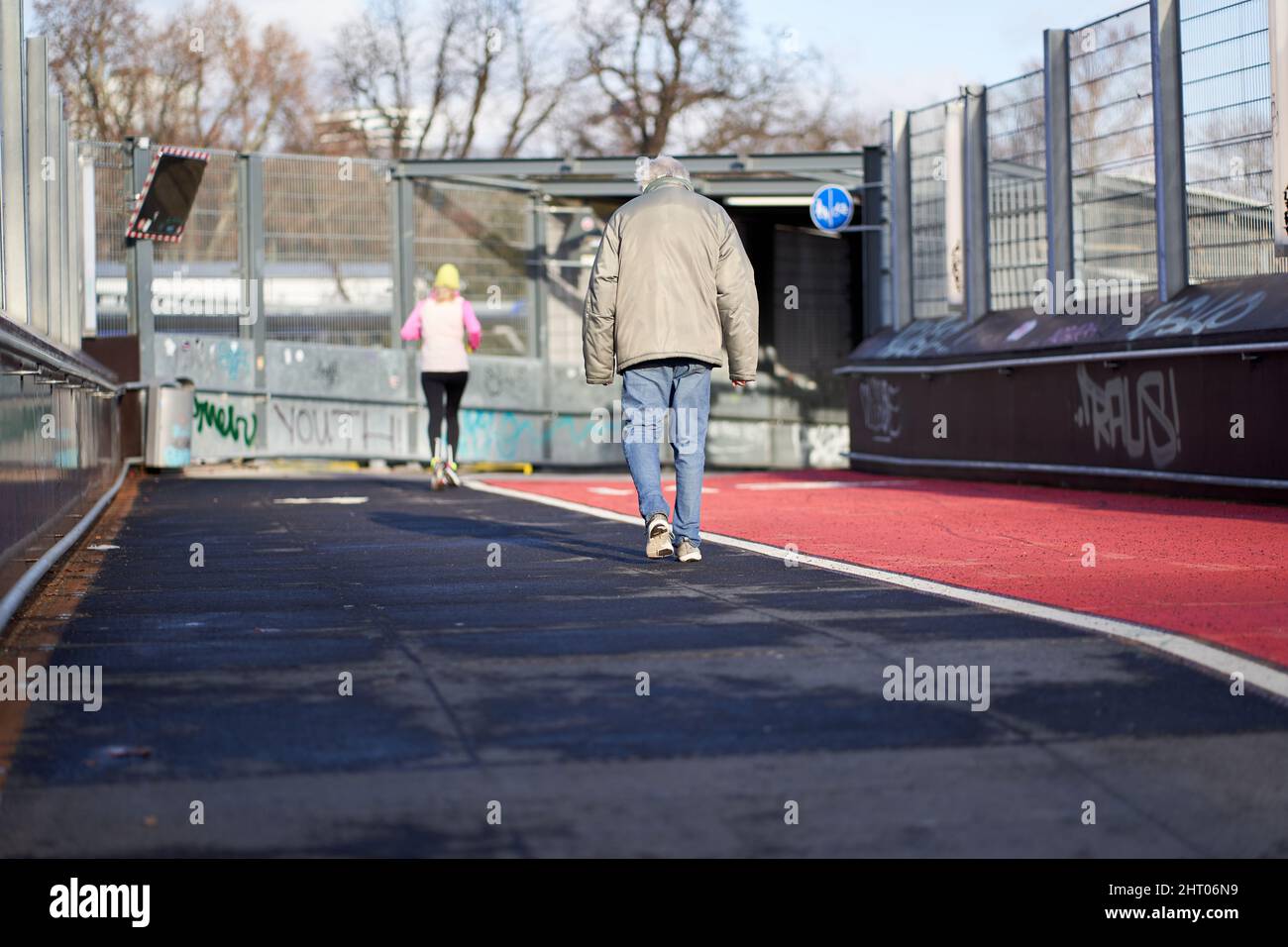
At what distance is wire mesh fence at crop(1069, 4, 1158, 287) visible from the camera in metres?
13.6

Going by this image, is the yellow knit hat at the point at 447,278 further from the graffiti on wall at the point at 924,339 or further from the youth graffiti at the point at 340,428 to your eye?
the youth graffiti at the point at 340,428

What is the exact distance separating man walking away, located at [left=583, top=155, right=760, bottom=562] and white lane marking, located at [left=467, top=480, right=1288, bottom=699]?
2.18ft

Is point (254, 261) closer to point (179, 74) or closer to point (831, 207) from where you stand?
point (831, 207)

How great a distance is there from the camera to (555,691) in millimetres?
4754

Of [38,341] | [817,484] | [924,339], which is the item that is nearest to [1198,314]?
[817,484]

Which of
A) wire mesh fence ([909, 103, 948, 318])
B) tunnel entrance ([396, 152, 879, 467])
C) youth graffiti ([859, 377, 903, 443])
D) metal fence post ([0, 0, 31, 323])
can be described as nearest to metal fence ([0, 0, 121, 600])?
metal fence post ([0, 0, 31, 323])

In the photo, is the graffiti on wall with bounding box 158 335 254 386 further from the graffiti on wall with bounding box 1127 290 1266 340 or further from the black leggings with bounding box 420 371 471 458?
the graffiti on wall with bounding box 1127 290 1266 340

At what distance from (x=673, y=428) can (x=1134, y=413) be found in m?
5.97

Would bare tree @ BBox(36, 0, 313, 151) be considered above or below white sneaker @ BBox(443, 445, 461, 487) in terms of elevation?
above

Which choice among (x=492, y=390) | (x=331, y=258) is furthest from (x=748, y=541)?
(x=492, y=390)
